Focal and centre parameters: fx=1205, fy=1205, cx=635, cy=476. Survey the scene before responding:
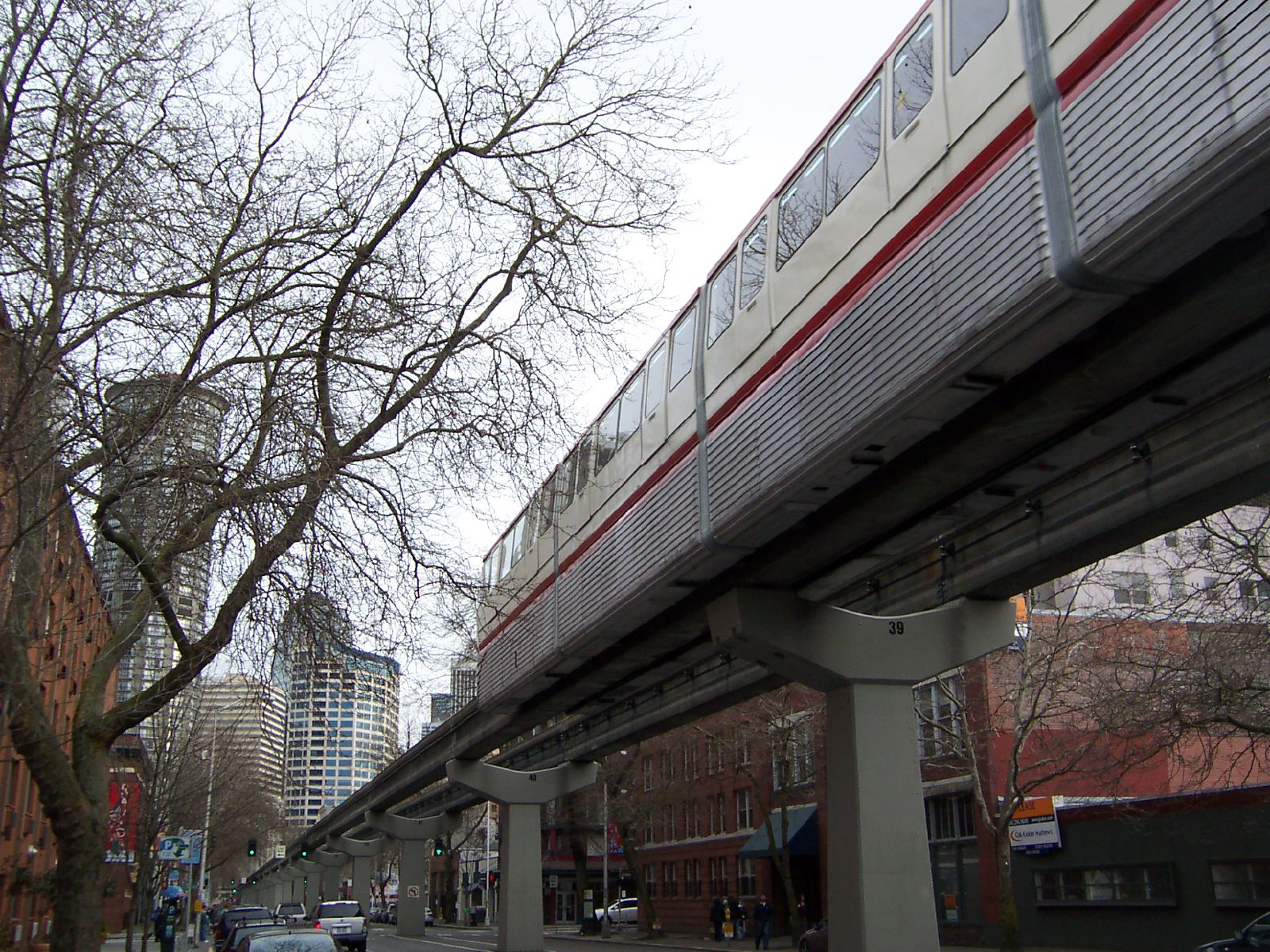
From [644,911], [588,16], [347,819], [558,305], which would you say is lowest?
[644,911]

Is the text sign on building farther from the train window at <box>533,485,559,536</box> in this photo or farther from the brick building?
the brick building

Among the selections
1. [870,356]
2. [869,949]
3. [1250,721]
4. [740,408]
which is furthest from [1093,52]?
[1250,721]

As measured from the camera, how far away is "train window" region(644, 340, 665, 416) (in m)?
15.4

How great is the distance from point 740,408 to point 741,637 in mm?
4902

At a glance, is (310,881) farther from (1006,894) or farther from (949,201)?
(949,201)

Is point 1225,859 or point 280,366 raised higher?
point 280,366

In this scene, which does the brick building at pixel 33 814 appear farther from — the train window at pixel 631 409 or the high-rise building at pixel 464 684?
the high-rise building at pixel 464 684

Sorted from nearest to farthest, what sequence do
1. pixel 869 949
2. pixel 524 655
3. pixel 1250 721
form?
1. pixel 869 949
2. pixel 524 655
3. pixel 1250 721

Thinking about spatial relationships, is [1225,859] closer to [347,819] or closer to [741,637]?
[741,637]

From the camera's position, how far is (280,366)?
12.3m

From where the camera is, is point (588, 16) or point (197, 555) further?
point (588, 16)

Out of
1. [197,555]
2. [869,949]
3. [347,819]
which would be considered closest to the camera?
[197,555]

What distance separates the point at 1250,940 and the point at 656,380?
14157 mm

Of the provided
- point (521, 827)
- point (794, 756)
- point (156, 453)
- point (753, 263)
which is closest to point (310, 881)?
point (794, 756)
